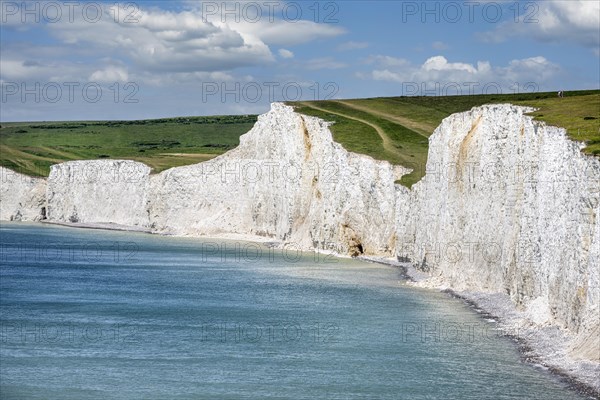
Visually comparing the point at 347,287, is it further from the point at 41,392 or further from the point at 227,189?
the point at 227,189

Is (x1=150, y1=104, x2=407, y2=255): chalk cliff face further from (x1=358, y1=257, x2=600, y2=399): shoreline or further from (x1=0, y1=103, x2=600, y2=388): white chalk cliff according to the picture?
(x1=358, y1=257, x2=600, y2=399): shoreline

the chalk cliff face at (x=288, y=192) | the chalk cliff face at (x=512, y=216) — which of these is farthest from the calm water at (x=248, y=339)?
the chalk cliff face at (x=288, y=192)

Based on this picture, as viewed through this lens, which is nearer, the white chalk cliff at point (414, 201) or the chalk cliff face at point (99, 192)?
the white chalk cliff at point (414, 201)

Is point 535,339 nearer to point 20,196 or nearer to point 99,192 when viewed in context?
point 99,192

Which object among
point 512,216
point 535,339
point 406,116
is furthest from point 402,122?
point 535,339

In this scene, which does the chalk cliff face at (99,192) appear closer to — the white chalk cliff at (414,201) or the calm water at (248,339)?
the white chalk cliff at (414,201)
